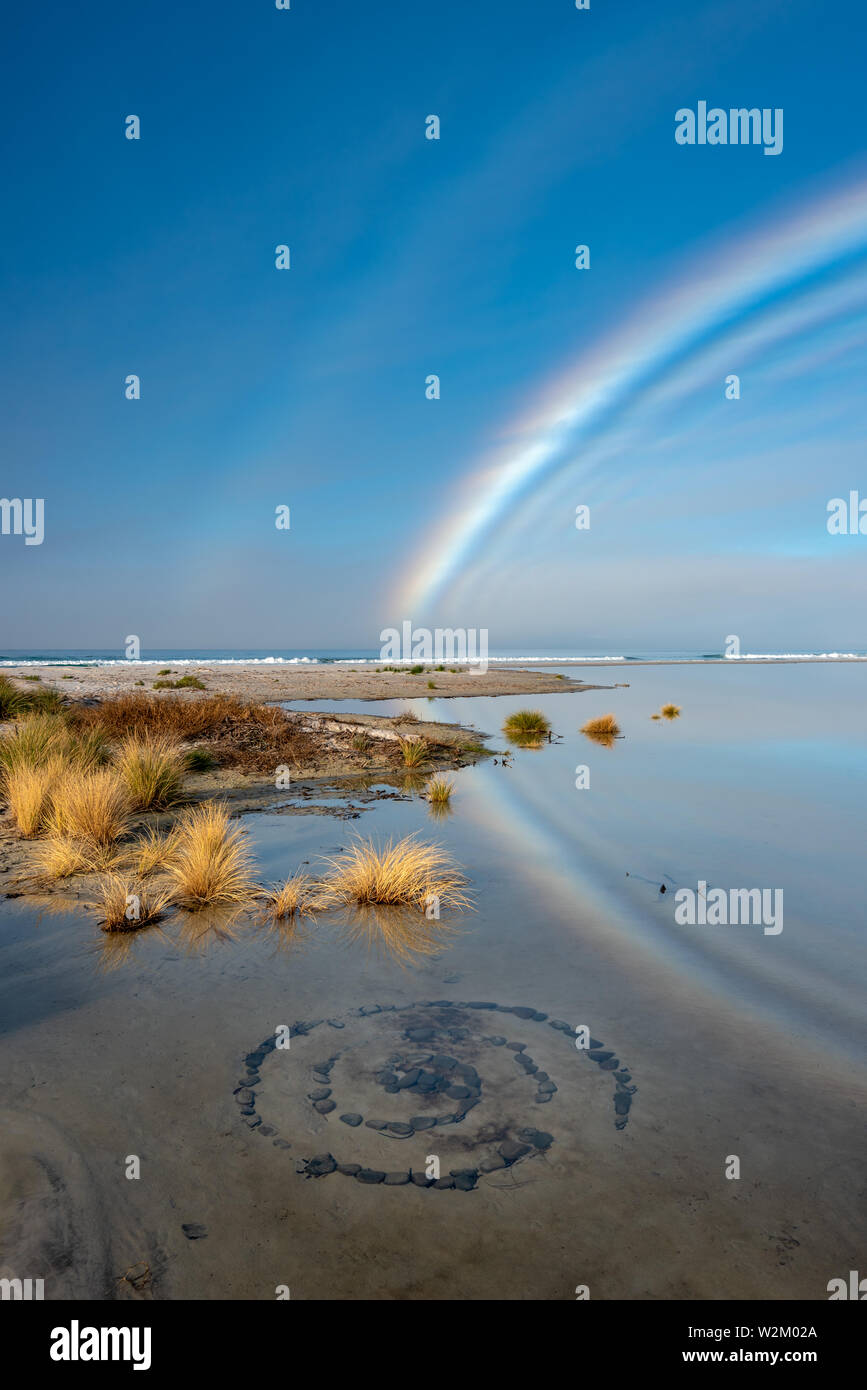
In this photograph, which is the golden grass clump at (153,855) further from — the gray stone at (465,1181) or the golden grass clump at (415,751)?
the golden grass clump at (415,751)

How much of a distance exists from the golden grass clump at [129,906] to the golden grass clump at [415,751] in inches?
401

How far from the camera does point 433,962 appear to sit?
643 centimetres

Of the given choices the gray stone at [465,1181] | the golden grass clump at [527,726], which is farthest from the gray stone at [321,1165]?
the golden grass clump at [527,726]

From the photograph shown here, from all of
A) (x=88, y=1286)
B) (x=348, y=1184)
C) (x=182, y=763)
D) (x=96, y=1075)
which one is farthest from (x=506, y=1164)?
(x=182, y=763)

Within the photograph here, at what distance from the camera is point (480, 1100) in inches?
170

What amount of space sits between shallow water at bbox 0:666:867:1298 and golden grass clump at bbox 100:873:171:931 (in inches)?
10.5

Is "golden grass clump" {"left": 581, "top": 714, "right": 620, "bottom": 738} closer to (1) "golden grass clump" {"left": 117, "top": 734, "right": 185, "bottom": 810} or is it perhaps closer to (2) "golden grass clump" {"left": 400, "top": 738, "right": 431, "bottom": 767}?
(2) "golden grass clump" {"left": 400, "top": 738, "right": 431, "bottom": 767}

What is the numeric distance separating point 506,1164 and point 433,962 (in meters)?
2.72

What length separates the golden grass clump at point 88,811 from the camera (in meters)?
9.71

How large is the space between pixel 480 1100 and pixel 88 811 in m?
7.46

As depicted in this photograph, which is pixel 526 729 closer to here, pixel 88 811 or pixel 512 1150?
pixel 88 811

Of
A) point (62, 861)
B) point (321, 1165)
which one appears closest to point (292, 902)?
point (62, 861)
